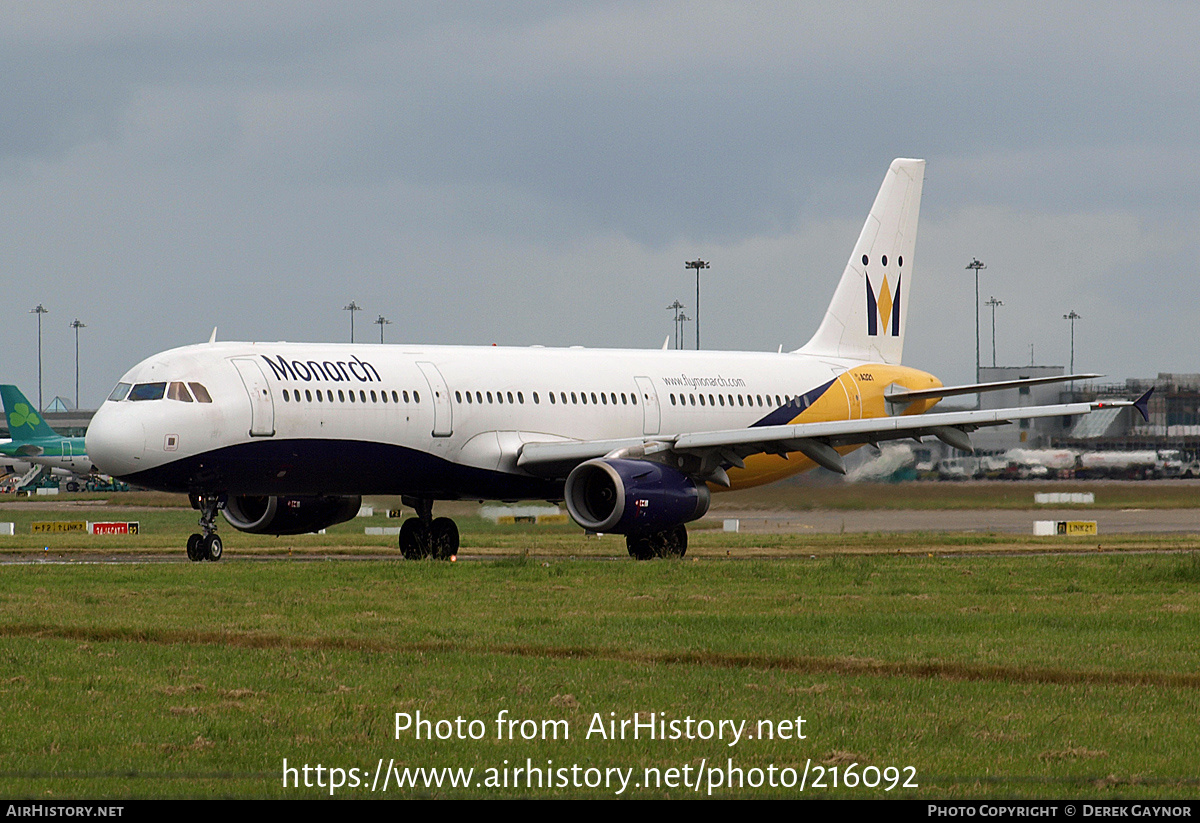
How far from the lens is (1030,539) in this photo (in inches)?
1661

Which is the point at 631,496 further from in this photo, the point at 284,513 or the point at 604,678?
the point at 604,678

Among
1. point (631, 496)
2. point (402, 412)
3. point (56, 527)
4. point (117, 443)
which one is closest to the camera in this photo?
point (117, 443)

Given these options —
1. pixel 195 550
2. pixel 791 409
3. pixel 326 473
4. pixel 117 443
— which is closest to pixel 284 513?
pixel 326 473

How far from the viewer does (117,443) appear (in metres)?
30.0

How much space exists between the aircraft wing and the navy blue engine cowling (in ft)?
2.29

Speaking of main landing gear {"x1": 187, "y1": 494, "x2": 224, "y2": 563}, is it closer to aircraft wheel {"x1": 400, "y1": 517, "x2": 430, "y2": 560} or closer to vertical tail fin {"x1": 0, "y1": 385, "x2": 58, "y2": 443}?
aircraft wheel {"x1": 400, "y1": 517, "x2": 430, "y2": 560}

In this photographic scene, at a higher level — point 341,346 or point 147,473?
point 341,346

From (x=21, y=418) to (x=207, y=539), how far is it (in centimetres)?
7721

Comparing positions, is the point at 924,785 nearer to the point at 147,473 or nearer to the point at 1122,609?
the point at 1122,609

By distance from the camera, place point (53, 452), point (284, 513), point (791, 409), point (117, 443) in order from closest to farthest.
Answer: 1. point (117, 443)
2. point (284, 513)
3. point (791, 409)
4. point (53, 452)

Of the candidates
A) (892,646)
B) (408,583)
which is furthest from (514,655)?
(408,583)

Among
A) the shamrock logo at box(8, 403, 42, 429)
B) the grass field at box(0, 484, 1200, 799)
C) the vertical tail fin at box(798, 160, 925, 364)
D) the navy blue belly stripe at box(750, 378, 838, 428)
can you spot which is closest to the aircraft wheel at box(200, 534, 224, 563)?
the grass field at box(0, 484, 1200, 799)
